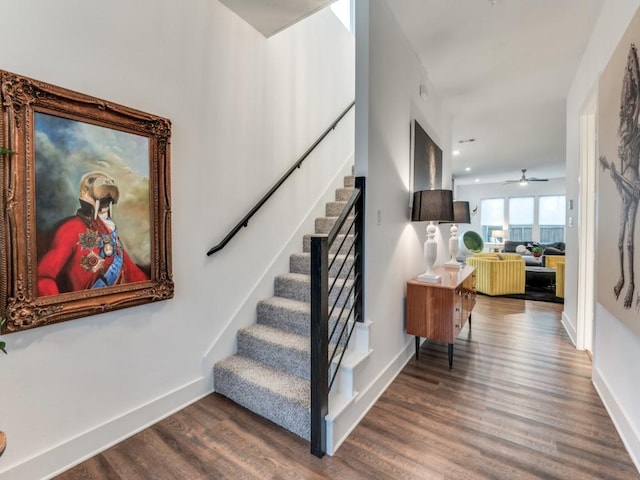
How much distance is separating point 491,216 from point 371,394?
36.4 feet

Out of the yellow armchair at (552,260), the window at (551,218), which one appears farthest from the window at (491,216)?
the yellow armchair at (552,260)

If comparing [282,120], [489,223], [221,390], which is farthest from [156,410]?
[489,223]

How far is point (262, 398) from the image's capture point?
6.38ft

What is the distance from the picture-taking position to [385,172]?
7.64 feet

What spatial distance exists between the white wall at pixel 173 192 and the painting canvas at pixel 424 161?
3.67 ft

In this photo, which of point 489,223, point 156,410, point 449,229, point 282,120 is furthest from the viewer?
point 489,223

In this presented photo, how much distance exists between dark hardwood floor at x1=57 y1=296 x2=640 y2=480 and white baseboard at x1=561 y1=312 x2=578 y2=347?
0.64 m

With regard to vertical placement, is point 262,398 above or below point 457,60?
below

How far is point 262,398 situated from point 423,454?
983 millimetres

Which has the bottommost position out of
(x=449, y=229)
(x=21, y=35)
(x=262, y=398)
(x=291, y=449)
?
(x=291, y=449)

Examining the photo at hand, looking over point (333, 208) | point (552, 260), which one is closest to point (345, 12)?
point (333, 208)

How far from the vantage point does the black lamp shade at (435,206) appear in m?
2.56

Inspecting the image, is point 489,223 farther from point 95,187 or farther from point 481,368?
point 95,187

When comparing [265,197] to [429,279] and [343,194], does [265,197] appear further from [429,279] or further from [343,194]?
[429,279]
